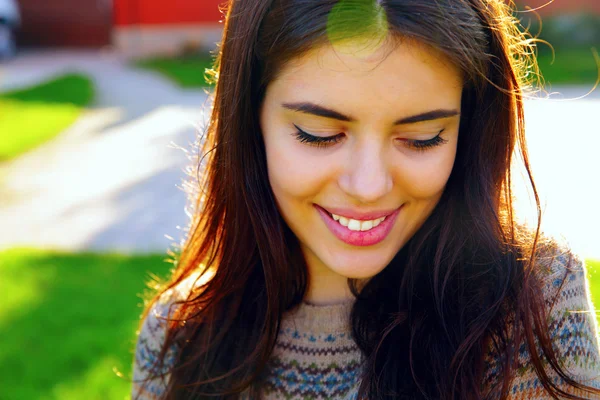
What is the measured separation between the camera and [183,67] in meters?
12.7

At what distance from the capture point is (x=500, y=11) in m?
1.63

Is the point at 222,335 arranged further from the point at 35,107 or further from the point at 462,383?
the point at 35,107

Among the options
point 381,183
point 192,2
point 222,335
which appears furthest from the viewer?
point 192,2

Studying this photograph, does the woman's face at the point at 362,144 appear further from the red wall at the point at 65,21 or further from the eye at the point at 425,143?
the red wall at the point at 65,21

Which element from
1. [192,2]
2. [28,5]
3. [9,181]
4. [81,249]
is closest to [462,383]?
[81,249]

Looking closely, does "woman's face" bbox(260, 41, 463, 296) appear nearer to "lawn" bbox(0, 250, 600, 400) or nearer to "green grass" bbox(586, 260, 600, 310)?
"lawn" bbox(0, 250, 600, 400)

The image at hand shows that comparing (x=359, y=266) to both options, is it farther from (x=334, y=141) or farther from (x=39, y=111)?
(x=39, y=111)

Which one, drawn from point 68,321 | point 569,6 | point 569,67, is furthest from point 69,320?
point 569,6

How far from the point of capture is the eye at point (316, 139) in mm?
1566

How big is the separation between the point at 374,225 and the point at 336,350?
37 centimetres

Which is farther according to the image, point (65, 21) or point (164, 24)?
point (65, 21)

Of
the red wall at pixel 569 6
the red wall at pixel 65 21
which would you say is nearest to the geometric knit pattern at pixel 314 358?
the red wall at pixel 569 6

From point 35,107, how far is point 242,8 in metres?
8.30

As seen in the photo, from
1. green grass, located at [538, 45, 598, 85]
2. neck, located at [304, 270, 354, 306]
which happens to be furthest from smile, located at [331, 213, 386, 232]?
green grass, located at [538, 45, 598, 85]
